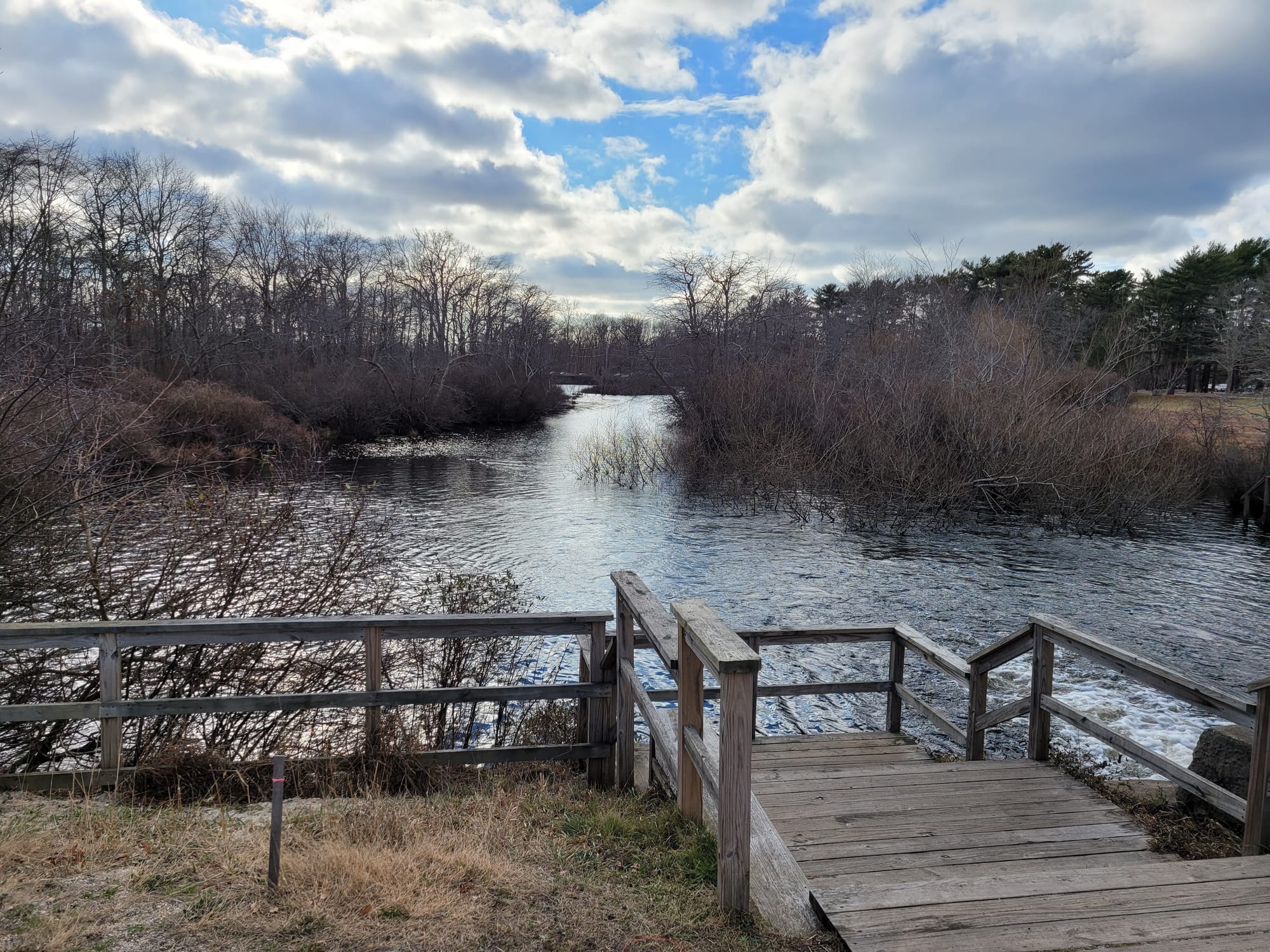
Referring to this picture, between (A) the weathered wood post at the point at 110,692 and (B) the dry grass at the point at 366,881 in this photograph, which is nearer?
(B) the dry grass at the point at 366,881

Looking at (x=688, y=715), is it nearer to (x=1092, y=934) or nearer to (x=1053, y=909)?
(x=1053, y=909)

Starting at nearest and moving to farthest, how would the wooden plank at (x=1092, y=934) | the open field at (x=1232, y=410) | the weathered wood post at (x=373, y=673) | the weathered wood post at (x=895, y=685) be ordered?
the wooden plank at (x=1092, y=934) → the weathered wood post at (x=373, y=673) → the weathered wood post at (x=895, y=685) → the open field at (x=1232, y=410)

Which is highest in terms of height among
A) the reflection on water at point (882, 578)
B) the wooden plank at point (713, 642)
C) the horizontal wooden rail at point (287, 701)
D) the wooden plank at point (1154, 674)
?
the wooden plank at point (713, 642)

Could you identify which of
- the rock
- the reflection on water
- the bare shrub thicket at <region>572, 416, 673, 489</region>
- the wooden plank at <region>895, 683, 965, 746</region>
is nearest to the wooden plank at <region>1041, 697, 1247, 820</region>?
the rock

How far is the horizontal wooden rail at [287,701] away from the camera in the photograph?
4980mm

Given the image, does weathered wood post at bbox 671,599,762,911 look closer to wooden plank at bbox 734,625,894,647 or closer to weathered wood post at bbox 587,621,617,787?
weathered wood post at bbox 587,621,617,787

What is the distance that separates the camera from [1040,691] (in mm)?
5352

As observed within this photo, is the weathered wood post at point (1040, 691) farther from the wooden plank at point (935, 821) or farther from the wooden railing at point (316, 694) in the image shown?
the wooden railing at point (316, 694)

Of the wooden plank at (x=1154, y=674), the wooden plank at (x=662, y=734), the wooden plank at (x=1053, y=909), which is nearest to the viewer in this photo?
the wooden plank at (x=1053, y=909)

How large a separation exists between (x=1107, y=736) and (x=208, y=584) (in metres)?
7.49

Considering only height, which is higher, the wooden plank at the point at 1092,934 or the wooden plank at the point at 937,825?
the wooden plank at the point at 1092,934

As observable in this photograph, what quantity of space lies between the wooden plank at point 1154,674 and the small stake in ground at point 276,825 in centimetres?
401

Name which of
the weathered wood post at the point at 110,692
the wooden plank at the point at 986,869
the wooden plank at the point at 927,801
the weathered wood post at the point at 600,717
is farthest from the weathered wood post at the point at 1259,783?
the weathered wood post at the point at 110,692

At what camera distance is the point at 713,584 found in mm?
14891
